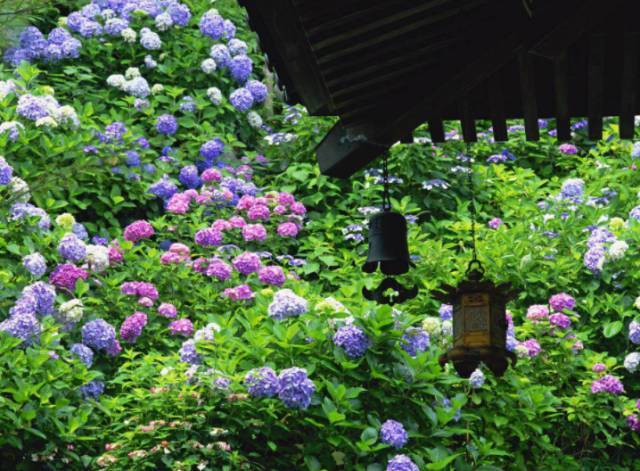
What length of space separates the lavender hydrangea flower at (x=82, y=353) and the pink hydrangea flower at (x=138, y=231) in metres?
1.60

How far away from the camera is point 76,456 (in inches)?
210

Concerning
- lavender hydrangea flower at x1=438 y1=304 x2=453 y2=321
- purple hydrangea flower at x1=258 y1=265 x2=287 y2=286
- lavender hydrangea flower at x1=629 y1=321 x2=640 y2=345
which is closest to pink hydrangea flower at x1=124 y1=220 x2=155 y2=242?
purple hydrangea flower at x1=258 y1=265 x2=287 y2=286

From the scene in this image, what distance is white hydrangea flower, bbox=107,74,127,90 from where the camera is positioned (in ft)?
30.3

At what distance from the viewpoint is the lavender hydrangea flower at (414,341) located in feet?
18.8

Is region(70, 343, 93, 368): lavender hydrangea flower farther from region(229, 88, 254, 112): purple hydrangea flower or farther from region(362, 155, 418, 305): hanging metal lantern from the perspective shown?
region(229, 88, 254, 112): purple hydrangea flower

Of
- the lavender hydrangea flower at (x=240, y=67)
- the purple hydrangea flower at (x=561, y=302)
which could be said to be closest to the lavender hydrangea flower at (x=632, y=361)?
the purple hydrangea flower at (x=561, y=302)

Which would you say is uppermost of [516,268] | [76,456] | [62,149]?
[62,149]

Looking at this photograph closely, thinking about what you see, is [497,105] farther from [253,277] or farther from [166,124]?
[166,124]

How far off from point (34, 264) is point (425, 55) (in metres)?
3.30

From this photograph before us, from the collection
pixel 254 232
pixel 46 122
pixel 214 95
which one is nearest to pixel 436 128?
pixel 254 232

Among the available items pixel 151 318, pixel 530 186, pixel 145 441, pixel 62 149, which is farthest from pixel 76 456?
pixel 530 186

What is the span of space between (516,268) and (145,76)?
3.89 metres

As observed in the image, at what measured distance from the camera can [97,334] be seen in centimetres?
609

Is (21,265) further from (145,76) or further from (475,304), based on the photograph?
(145,76)
